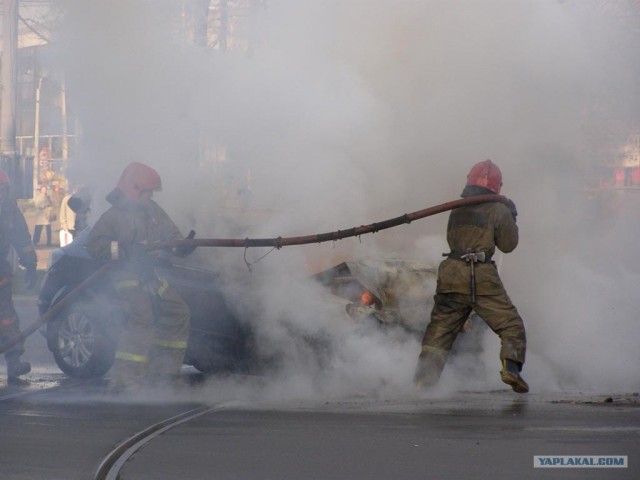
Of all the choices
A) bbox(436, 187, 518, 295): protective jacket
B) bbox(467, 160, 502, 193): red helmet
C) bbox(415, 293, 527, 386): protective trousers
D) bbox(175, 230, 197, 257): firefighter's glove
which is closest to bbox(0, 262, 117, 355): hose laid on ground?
bbox(175, 230, 197, 257): firefighter's glove

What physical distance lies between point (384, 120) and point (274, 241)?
1.99 metres

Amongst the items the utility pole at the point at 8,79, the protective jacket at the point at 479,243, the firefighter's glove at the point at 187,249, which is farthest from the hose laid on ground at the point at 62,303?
the utility pole at the point at 8,79

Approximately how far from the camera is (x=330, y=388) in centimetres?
785

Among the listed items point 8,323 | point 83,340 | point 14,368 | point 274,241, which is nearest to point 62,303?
point 83,340

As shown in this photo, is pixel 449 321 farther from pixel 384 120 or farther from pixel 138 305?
pixel 384 120

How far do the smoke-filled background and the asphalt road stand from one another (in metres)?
1.54

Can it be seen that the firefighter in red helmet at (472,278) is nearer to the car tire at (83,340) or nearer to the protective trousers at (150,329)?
the protective trousers at (150,329)

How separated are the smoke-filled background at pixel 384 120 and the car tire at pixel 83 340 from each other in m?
1.08

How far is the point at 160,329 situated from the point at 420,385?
1.92 m

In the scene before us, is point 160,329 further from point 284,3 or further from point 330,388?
point 284,3

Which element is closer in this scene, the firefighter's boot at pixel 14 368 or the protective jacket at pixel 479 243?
the protective jacket at pixel 479 243

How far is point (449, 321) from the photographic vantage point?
7.34m

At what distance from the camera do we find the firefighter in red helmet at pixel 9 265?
8.66 meters

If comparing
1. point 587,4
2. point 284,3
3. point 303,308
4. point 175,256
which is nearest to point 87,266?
point 175,256
